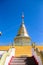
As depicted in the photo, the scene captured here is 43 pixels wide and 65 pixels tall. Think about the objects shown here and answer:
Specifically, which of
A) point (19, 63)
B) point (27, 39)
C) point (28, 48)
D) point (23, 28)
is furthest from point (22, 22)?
point (19, 63)

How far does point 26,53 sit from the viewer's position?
22.8 m

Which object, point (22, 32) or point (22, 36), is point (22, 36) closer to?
point (22, 36)

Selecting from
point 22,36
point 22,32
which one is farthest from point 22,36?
point 22,32

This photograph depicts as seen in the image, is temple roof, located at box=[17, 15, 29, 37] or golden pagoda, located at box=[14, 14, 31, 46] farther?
temple roof, located at box=[17, 15, 29, 37]

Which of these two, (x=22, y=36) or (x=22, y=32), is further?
(x=22, y=32)

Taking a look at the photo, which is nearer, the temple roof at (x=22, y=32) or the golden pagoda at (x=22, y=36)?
the golden pagoda at (x=22, y=36)

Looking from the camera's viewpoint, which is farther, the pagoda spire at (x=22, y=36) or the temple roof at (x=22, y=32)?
the temple roof at (x=22, y=32)

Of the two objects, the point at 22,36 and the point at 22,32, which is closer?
the point at 22,36

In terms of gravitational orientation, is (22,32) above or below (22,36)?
above

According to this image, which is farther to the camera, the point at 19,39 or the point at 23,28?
the point at 23,28

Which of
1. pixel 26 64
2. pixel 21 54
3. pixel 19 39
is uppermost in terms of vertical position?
pixel 19 39

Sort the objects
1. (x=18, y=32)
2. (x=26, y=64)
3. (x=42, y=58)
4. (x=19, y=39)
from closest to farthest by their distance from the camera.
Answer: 1. (x=42, y=58)
2. (x=26, y=64)
3. (x=19, y=39)
4. (x=18, y=32)

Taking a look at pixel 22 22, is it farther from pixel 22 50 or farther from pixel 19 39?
pixel 22 50

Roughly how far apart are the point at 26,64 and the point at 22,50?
814 cm
